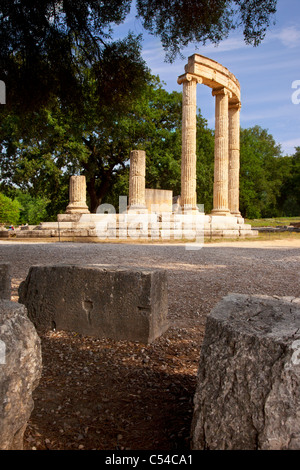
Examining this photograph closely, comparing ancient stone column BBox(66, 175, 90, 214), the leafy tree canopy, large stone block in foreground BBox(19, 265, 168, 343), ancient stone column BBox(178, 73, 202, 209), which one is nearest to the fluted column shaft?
ancient stone column BBox(178, 73, 202, 209)

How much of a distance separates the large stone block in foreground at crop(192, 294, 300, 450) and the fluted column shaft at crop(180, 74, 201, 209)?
18.9 meters

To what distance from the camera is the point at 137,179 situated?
62.2 ft

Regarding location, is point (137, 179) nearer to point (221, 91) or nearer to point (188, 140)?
point (188, 140)

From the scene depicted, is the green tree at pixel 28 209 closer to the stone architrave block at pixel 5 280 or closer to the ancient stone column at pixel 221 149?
the ancient stone column at pixel 221 149

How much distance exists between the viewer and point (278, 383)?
152 cm

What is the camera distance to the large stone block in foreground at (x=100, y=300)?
3.43 meters

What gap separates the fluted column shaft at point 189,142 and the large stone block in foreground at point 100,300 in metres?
17.2

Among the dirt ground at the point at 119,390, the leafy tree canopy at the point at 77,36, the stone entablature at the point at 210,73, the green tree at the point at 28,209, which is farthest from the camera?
the green tree at the point at 28,209

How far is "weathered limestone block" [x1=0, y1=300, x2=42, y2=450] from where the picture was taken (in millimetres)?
1652

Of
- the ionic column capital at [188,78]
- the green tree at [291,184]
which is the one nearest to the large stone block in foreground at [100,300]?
the ionic column capital at [188,78]

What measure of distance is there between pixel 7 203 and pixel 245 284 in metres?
48.5

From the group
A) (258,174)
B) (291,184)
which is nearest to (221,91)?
(258,174)

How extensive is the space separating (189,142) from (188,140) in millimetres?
132

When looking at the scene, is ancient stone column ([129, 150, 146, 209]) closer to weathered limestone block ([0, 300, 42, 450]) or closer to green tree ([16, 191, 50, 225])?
weathered limestone block ([0, 300, 42, 450])
